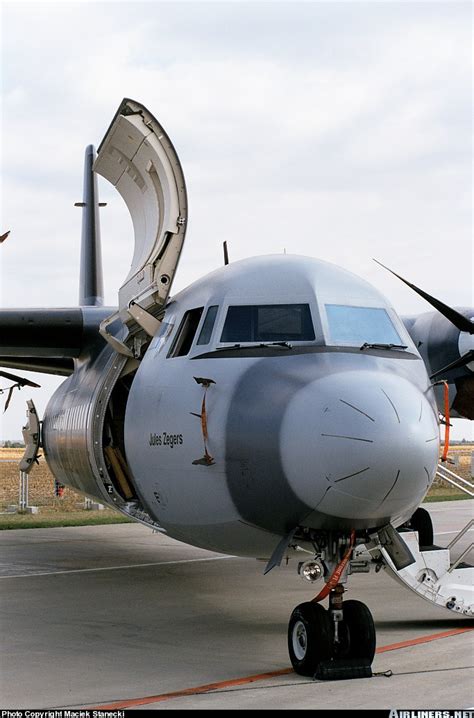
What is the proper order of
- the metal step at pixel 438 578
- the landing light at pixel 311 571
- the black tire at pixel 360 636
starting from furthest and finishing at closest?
the metal step at pixel 438 578 → the landing light at pixel 311 571 → the black tire at pixel 360 636

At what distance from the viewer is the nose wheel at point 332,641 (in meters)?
7.05

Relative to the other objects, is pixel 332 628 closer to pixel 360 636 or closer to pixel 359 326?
pixel 360 636

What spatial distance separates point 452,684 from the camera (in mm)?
6957

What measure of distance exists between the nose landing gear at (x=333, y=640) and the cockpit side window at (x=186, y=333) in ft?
8.06

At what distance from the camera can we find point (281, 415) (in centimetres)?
682

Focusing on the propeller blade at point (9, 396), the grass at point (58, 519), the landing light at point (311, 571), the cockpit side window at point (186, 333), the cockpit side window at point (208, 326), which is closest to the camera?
the landing light at point (311, 571)

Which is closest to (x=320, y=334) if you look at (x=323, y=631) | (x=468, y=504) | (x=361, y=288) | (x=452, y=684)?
(x=361, y=288)

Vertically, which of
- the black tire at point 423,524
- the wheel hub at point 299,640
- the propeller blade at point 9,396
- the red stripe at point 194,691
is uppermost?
the propeller blade at point 9,396

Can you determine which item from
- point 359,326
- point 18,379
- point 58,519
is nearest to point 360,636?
point 359,326

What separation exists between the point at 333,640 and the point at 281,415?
179 cm

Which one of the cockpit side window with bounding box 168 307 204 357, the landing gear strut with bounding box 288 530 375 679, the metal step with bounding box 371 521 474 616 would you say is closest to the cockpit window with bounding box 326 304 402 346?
the cockpit side window with bounding box 168 307 204 357

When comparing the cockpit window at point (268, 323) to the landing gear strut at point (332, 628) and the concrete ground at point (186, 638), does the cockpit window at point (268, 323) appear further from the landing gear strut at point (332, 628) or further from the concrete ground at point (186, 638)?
the concrete ground at point (186, 638)

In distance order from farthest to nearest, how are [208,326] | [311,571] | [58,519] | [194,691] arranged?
[58,519]
[208,326]
[311,571]
[194,691]

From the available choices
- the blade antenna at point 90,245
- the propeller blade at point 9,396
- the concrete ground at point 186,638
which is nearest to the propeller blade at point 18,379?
the propeller blade at point 9,396
